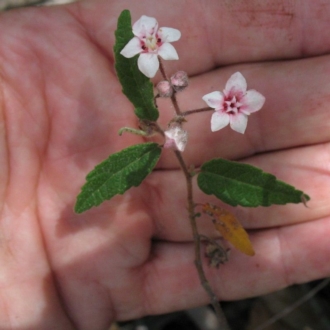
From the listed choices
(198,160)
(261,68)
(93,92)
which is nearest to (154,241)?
(198,160)

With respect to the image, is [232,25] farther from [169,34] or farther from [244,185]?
[244,185]

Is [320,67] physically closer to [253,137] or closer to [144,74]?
[253,137]

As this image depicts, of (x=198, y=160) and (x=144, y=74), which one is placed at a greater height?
(x=144, y=74)

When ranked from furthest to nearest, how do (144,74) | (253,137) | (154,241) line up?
(154,241), (253,137), (144,74)

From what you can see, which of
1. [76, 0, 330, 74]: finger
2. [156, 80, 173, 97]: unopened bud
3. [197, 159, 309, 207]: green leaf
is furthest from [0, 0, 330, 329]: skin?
[156, 80, 173, 97]: unopened bud

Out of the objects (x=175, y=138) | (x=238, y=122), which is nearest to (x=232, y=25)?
(x=238, y=122)

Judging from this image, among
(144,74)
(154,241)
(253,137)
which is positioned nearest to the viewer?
(144,74)

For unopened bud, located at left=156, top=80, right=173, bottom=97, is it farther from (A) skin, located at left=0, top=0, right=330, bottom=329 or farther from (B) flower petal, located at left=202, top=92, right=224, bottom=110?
(A) skin, located at left=0, top=0, right=330, bottom=329

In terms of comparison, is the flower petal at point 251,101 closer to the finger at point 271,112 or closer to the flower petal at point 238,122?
the flower petal at point 238,122
